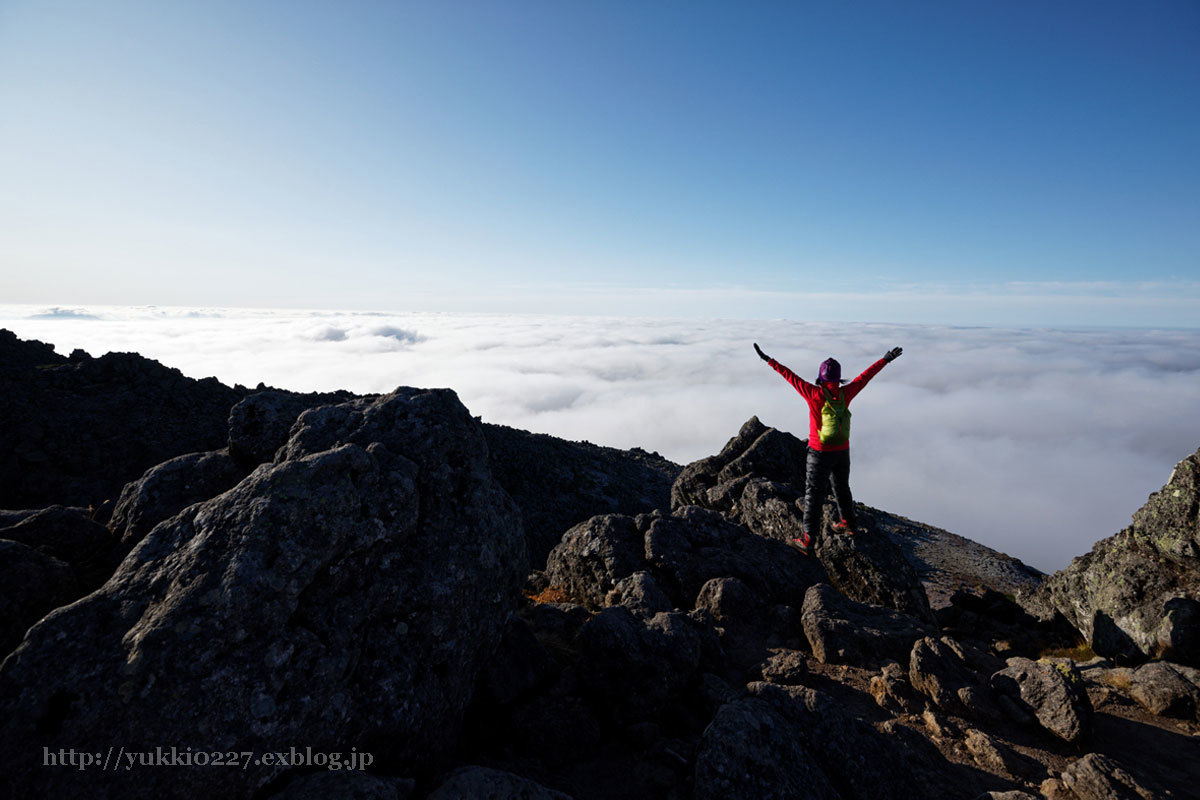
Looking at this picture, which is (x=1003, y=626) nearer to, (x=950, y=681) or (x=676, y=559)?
(x=950, y=681)

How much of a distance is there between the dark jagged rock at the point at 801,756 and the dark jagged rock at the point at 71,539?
353 inches

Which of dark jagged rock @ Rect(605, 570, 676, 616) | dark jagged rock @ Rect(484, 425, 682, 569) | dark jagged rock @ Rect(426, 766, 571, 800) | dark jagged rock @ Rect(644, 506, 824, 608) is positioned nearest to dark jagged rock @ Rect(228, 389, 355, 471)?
dark jagged rock @ Rect(426, 766, 571, 800)

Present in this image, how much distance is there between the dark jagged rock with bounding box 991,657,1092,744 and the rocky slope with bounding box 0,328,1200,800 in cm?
4

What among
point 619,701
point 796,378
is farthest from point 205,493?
point 796,378

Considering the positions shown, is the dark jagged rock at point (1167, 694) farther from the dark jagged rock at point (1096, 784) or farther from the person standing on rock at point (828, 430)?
the person standing on rock at point (828, 430)

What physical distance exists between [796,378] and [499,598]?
10669 mm

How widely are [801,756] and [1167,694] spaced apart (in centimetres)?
915

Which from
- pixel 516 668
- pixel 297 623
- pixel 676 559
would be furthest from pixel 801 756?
pixel 676 559

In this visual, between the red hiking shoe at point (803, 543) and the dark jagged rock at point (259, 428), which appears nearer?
the dark jagged rock at point (259, 428)

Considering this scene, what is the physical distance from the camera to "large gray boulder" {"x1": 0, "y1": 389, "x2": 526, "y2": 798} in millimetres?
4906

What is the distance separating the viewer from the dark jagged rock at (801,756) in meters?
6.48

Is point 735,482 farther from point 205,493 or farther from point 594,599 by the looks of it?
point 205,493

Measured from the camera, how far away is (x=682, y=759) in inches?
299

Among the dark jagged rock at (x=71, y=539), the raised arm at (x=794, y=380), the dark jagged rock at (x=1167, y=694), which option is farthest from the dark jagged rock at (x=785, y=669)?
the dark jagged rock at (x=71, y=539)
